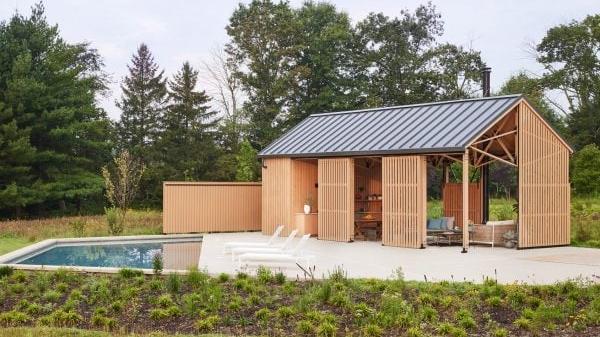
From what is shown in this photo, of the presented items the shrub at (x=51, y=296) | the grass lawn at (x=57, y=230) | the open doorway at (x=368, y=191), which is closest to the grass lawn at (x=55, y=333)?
the shrub at (x=51, y=296)

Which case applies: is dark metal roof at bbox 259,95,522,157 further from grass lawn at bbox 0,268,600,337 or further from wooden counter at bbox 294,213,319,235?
grass lawn at bbox 0,268,600,337

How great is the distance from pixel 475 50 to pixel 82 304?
116ft

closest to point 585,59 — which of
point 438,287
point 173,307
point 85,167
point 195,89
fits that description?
point 195,89

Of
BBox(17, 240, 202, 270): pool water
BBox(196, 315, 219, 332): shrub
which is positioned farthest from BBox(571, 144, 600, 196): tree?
BBox(196, 315, 219, 332): shrub

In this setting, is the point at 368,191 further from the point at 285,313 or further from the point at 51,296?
the point at 51,296

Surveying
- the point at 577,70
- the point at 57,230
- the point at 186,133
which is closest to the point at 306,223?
the point at 57,230

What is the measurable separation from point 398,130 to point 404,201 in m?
2.41

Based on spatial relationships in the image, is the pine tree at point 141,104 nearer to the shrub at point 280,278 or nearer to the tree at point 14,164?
the tree at point 14,164

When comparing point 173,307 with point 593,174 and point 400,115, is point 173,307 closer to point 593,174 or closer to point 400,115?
point 400,115

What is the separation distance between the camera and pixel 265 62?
126ft

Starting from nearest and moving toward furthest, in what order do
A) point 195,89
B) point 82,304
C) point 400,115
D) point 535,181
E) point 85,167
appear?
point 82,304 → point 535,181 → point 400,115 → point 85,167 → point 195,89

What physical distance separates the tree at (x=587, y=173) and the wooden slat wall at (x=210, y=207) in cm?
1549

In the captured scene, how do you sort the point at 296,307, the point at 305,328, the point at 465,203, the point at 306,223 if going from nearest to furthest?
the point at 305,328 < the point at 296,307 < the point at 465,203 < the point at 306,223

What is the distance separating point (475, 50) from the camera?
40.0 metres
